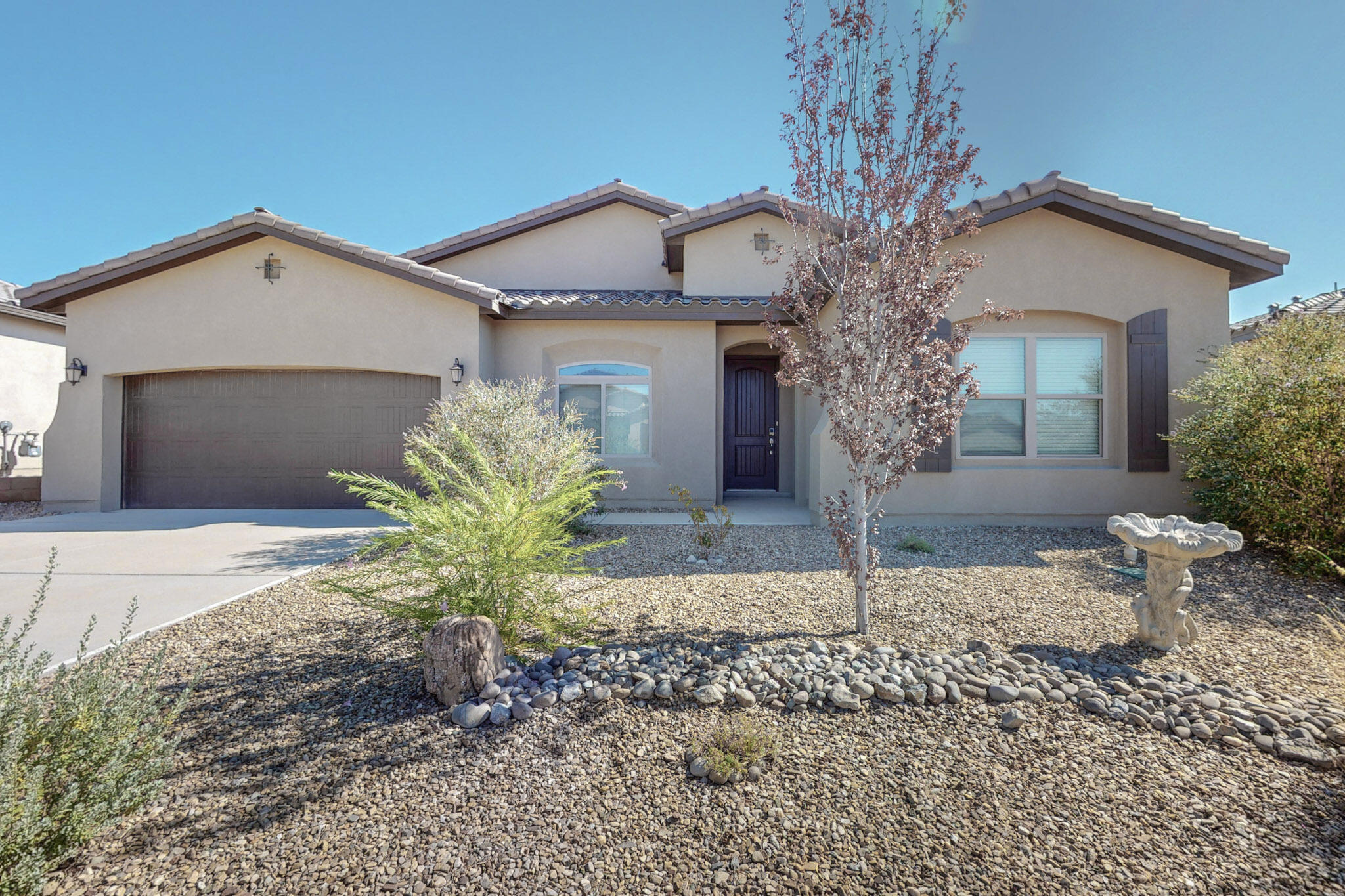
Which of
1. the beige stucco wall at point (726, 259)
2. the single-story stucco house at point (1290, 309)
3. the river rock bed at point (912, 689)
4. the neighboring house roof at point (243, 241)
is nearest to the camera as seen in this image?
the river rock bed at point (912, 689)

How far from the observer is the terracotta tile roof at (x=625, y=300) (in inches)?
370

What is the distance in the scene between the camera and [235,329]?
9383 mm

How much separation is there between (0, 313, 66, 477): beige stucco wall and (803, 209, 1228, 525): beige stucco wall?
16.7m

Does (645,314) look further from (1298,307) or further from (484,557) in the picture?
(1298,307)

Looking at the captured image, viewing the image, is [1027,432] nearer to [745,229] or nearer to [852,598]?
[852,598]

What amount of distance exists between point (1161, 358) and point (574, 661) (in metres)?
8.33

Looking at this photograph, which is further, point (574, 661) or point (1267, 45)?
point (1267, 45)

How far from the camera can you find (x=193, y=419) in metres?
9.65

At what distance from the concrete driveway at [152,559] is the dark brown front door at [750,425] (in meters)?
6.43

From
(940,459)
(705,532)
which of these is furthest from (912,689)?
(940,459)

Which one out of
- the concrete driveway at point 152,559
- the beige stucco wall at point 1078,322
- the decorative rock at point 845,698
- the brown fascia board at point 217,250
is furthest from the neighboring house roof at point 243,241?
the decorative rock at point 845,698

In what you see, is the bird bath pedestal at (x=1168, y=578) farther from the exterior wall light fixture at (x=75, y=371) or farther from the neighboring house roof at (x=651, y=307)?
the exterior wall light fixture at (x=75, y=371)

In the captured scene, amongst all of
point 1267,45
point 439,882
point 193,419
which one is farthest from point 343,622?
point 1267,45

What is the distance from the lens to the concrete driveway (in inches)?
171
